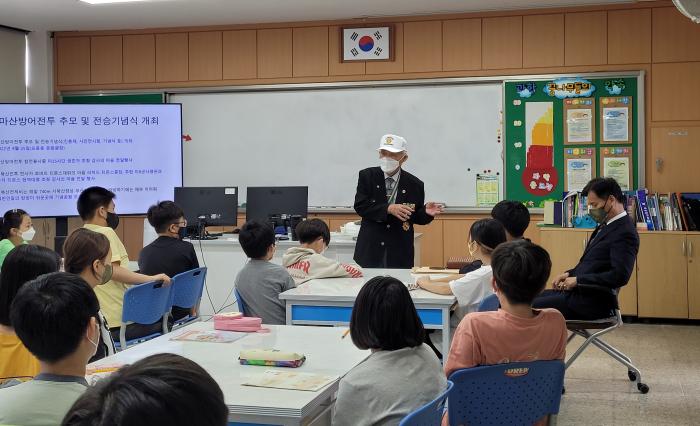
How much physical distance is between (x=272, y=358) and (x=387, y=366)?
1.55 feet

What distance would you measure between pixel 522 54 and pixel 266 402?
5.90 meters

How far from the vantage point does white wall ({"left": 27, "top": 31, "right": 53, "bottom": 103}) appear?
8297 mm

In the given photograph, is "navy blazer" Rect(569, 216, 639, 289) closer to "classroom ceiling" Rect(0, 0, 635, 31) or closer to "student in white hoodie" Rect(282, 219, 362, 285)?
"student in white hoodie" Rect(282, 219, 362, 285)

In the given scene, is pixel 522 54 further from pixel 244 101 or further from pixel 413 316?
pixel 413 316

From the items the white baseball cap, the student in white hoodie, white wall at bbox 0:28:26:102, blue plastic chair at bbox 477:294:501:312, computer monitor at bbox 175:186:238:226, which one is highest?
white wall at bbox 0:28:26:102

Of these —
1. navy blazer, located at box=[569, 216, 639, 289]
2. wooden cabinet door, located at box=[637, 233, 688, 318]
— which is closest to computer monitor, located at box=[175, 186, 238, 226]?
navy blazer, located at box=[569, 216, 639, 289]

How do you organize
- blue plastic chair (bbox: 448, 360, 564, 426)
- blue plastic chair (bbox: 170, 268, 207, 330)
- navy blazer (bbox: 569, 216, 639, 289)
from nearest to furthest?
blue plastic chair (bbox: 448, 360, 564, 426)
navy blazer (bbox: 569, 216, 639, 289)
blue plastic chair (bbox: 170, 268, 207, 330)

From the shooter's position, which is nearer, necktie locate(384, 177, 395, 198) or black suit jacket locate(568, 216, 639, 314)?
black suit jacket locate(568, 216, 639, 314)

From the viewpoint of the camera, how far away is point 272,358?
242cm

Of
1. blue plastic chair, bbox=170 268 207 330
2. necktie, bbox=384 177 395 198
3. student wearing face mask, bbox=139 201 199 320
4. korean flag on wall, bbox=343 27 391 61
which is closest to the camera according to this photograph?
blue plastic chair, bbox=170 268 207 330

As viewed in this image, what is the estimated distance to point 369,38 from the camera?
299 inches

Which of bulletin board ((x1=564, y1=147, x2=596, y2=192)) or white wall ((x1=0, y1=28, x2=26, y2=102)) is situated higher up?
white wall ((x1=0, y1=28, x2=26, y2=102))

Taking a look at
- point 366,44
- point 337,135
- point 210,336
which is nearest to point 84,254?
point 210,336

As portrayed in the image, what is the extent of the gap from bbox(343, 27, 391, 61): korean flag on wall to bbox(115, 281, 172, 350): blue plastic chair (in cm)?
408
